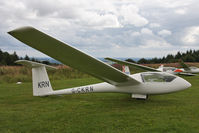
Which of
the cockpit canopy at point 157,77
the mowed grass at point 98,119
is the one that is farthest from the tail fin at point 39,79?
the cockpit canopy at point 157,77

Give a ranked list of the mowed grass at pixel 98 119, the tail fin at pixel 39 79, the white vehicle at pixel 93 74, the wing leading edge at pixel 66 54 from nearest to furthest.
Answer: the wing leading edge at pixel 66 54
the white vehicle at pixel 93 74
the mowed grass at pixel 98 119
the tail fin at pixel 39 79

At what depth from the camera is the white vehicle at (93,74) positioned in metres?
4.42

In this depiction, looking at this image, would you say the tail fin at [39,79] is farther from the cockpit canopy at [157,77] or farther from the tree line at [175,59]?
the tree line at [175,59]

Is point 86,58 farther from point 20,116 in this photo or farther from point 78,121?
point 20,116

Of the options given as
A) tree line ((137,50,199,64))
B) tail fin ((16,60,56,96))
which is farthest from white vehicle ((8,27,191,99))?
tree line ((137,50,199,64))

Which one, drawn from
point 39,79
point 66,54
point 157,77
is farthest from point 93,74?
point 39,79

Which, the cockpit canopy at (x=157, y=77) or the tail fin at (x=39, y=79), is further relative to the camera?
the tail fin at (x=39, y=79)

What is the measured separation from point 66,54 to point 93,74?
1962mm

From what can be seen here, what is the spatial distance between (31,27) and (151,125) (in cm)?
396

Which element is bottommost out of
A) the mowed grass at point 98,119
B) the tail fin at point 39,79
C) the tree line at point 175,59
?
the mowed grass at point 98,119

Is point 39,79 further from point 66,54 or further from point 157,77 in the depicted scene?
point 157,77

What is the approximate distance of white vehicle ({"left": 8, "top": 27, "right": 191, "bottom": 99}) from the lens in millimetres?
4422

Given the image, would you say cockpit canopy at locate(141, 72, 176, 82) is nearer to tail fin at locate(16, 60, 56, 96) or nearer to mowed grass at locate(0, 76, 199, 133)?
mowed grass at locate(0, 76, 199, 133)

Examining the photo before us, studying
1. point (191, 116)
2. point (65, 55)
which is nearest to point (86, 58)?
point (65, 55)
